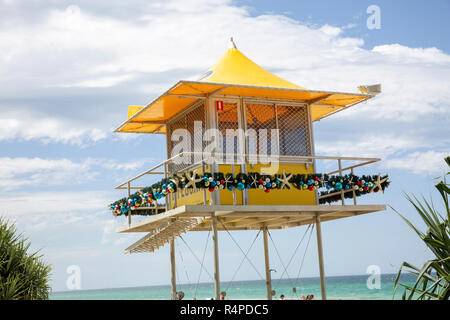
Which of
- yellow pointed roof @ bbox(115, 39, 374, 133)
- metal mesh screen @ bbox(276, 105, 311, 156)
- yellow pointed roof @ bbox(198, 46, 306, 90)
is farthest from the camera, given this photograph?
metal mesh screen @ bbox(276, 105, 311, 156)

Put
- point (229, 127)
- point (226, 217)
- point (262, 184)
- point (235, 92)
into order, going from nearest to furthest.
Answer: point (262, 184) < point (226, 217) < point (235, 92) < point (229, 127)

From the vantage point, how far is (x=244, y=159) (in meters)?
15.7

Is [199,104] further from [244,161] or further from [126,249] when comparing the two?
[126,249]

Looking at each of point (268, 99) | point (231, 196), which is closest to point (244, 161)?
point (231, 196)

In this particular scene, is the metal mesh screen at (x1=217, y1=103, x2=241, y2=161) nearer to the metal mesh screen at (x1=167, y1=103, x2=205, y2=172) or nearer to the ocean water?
the metal mesh screen at (x1=167, y1=103, x2=205, y2=172)

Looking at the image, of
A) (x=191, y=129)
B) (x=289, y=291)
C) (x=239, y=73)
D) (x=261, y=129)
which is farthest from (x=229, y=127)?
(x=289, y=291)

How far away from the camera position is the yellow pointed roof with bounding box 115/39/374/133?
15555 mm

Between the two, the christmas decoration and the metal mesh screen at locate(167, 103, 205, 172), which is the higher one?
the metal mesh screen at locate(167, 103, 205, 172)

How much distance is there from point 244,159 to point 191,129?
2.25m

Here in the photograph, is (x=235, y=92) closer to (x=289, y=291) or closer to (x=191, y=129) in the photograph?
(x=191, y=129)

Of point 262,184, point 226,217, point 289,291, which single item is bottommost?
point 289,291

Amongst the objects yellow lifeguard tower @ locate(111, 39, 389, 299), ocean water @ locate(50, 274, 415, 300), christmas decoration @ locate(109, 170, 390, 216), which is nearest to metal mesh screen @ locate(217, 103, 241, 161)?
yellow lifeguard tower @ locate(111, 39, 389, 299)

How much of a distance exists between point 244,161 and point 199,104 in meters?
2.11

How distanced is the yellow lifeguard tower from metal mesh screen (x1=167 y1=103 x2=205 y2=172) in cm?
3
